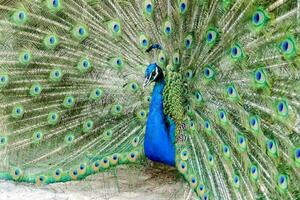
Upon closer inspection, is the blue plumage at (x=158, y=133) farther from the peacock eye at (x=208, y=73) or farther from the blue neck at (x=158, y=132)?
the peacock eye at (x=208, y=73)

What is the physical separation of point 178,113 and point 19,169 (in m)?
1.20

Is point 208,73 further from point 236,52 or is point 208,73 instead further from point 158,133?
point 158,133

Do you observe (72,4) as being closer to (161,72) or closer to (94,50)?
(94,50)

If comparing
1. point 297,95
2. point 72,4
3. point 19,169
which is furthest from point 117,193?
point 297,95

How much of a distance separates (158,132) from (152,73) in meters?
0.46

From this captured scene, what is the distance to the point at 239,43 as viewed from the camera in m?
3.27

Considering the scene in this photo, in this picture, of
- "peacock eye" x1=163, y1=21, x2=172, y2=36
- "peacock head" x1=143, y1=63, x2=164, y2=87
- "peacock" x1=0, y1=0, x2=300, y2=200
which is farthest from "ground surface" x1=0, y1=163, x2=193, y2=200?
"peacock eye" x1=163, y1=21, x2=172, y2=36

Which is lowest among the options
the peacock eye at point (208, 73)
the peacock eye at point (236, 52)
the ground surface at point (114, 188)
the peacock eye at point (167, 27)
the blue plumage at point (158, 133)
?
the ground surface at point (114, 188)

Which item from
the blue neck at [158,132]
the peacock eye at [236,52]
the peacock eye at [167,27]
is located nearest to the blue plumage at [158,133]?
the blue neck at [158,132]

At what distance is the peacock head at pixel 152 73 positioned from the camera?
143 inches

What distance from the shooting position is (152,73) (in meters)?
3.68

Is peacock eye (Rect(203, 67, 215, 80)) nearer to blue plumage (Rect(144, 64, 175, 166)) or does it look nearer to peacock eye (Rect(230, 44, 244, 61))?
peacock eye (Rect(230, 44, 244, 61))

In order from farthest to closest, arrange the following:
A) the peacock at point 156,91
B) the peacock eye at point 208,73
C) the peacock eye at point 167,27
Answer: the peacock eye at point 167,27, the peacock eye at point 208,73, the peacock at point 156,91

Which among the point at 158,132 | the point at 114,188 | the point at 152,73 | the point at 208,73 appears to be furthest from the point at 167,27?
the point at 114,188
